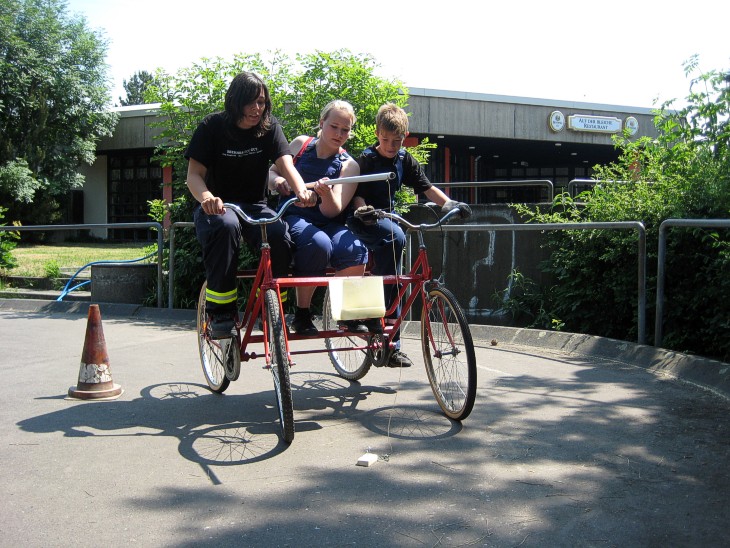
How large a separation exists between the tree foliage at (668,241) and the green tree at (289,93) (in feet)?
8.75

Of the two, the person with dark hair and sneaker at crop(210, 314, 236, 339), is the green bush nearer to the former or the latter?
the person with dark hair

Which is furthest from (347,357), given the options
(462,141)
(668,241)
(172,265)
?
(462,141)

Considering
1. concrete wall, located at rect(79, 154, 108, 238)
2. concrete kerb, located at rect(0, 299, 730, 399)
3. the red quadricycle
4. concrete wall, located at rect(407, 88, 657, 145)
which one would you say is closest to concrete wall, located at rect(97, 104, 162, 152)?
concrete wall, located at rect(79, 154, 108, 238)

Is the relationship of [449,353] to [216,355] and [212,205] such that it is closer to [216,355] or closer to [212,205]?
[212,205]

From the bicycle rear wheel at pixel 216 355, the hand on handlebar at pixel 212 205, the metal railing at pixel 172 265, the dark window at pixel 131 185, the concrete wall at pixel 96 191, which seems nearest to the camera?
the hand on handlebar at pixel 212 205

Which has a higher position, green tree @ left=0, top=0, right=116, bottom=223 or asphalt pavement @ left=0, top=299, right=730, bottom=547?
green tree @ left=0, top=0, right=116, bottom=223

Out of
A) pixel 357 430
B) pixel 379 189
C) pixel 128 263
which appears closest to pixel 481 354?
pixel 379 189

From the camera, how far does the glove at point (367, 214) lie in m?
4.97

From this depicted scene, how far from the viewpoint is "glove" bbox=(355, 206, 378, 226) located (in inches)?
196

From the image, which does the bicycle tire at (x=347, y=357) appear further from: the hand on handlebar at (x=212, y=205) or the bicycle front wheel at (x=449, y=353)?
the hand on handlebar at (x=212, y=205)

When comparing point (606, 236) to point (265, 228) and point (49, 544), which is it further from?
point (49, 544)

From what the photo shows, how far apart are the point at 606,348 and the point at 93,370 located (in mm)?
4324

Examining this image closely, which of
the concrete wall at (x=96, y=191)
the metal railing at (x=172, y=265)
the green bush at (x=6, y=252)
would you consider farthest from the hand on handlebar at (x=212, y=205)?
the concrete wall at (x=96, y=191)

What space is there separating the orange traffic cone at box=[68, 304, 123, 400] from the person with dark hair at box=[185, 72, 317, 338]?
0.96 metres
